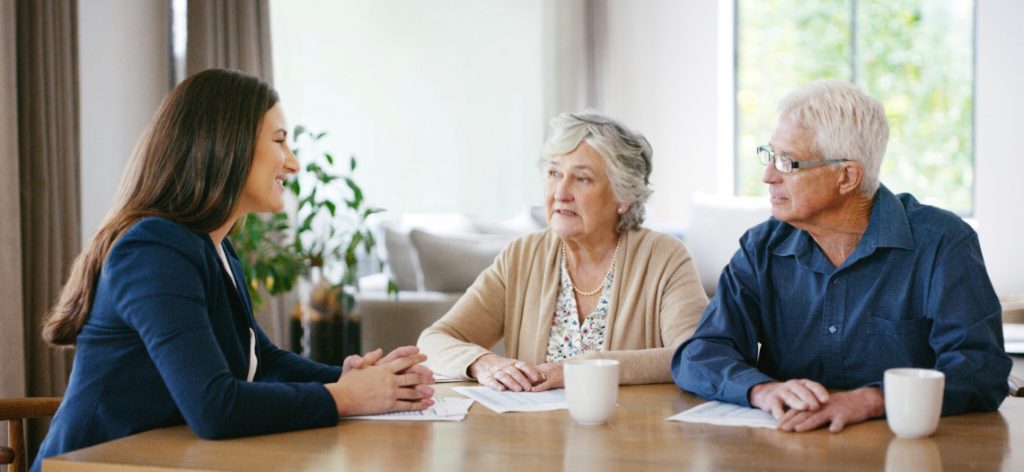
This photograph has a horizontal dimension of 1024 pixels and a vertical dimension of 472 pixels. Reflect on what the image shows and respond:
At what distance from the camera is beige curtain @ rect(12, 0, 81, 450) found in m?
3.40

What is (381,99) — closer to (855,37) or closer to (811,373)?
(855,37)

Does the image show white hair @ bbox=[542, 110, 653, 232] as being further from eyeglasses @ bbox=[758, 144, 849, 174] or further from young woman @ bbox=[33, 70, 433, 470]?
young woman @ bbox=[33, 70, 433, 470]

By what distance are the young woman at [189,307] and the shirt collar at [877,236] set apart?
701mm

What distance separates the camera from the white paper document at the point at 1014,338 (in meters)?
2.43

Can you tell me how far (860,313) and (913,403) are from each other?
45 centimetres

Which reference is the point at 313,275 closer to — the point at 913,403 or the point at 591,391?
the point at 591,391

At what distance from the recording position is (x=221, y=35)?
4.69m

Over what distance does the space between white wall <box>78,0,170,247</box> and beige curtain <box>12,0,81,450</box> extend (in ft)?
1.52

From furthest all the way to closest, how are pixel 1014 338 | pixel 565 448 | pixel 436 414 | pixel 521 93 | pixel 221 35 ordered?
pixel 521 93 < pixel 221 35 < pixel 1014 338 < pixel 436 414 < pixel 565 448

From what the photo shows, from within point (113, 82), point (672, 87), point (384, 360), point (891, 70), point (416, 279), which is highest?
point (891, 70)

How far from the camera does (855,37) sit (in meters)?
6.99

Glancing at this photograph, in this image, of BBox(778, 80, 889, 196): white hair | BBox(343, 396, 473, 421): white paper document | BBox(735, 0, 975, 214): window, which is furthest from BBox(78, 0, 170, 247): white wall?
BBox(735, 0, 975, 214): window

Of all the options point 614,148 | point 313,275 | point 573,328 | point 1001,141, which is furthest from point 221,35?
point 1001,141

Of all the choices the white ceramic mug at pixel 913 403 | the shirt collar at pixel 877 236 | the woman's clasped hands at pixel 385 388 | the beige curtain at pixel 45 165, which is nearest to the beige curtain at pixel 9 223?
the beige curtain at pixel 45 165
